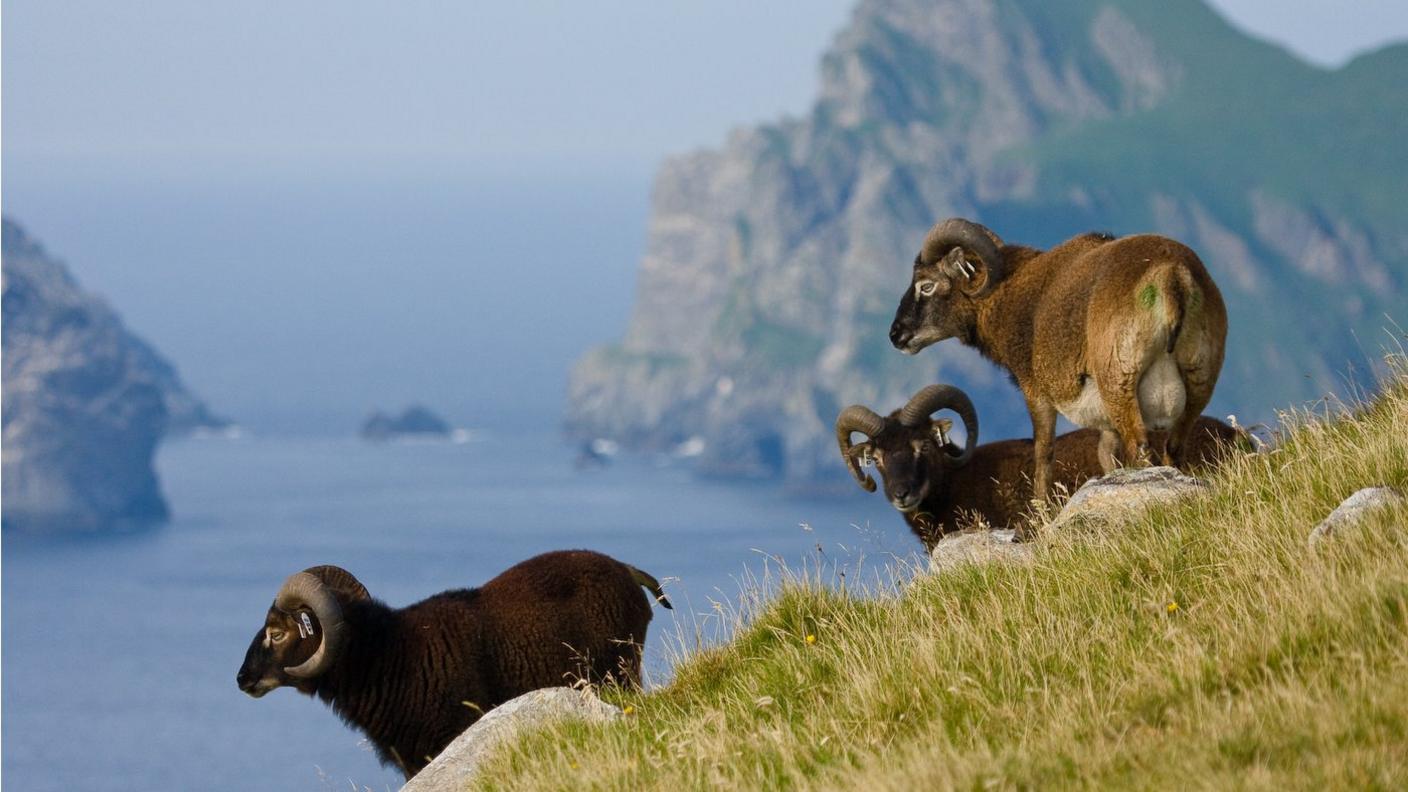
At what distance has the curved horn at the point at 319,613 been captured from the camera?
15.0 metres

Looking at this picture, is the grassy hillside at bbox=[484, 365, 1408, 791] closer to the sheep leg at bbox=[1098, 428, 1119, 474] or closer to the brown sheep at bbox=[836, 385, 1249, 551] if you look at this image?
the sheep leg at bbox=[1098, 428, 1119, 474]

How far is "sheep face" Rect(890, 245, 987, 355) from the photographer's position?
16.4m

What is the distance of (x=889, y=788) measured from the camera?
27.6ft

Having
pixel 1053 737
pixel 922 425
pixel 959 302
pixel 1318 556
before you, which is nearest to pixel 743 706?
pixel 1053 737

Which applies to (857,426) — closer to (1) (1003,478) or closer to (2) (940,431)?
(2) (940,431)

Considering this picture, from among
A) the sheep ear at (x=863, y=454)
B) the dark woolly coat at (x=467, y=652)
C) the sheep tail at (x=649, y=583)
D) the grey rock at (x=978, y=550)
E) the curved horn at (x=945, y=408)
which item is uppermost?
the curved horn at (x=945, y=408)

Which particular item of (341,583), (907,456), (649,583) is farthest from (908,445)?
(341,583)

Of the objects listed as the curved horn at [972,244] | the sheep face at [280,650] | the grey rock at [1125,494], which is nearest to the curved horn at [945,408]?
the curved horn at [972,244]

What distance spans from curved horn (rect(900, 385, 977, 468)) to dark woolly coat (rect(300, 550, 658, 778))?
4.12 m

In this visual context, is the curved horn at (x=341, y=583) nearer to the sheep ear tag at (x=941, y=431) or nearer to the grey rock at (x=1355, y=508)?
the sheep ear tag at (x=941, y=431)

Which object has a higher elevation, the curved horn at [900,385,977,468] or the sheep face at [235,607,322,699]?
the curved horn at [900,385,977,468]

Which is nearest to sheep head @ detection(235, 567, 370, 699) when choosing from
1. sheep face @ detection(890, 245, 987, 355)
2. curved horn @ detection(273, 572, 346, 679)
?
curved horn @ detection(273, 572, 346, 679)

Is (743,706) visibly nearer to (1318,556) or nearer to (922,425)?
(1318,556)

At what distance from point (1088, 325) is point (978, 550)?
2134 mm
